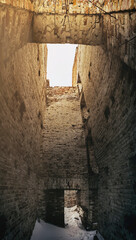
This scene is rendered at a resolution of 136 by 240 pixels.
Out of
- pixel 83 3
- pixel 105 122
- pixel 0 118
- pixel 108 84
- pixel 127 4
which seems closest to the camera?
pixel 127 4

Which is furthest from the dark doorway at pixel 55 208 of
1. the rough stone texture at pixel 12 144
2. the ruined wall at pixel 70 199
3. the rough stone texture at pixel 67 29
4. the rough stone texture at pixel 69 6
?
the rough stone texture at pixel 69 6

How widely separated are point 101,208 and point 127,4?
5956 mm

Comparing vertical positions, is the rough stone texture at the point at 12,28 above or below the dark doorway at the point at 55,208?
above

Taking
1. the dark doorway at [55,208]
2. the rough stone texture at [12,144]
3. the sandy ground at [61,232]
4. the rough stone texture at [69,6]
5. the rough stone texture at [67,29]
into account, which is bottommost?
the sandy ground at [61,232]

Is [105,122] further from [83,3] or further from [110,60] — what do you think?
[83,3]

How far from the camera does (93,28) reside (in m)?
4.15

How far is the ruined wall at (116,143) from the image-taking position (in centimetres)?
384

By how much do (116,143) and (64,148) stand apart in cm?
467

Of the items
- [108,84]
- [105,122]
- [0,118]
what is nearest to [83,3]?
[108,84]

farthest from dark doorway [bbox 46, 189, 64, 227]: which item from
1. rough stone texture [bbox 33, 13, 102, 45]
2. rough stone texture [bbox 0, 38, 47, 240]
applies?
rough stone texture [bbox 33, 13, 102, 45]

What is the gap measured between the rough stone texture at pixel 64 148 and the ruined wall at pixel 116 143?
1906 mm

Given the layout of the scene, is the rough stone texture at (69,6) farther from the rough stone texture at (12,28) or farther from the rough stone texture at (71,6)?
the rough stone texture at (12,28)

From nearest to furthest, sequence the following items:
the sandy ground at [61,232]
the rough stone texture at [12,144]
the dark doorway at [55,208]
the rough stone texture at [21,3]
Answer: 1. the rough stone texture at [21,3]
2. the rough stone texture at [12,144]
3. the sandy ground at [61,232]
4. the dark doorway at [55,208]

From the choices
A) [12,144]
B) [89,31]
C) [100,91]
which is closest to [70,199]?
[100,91]
